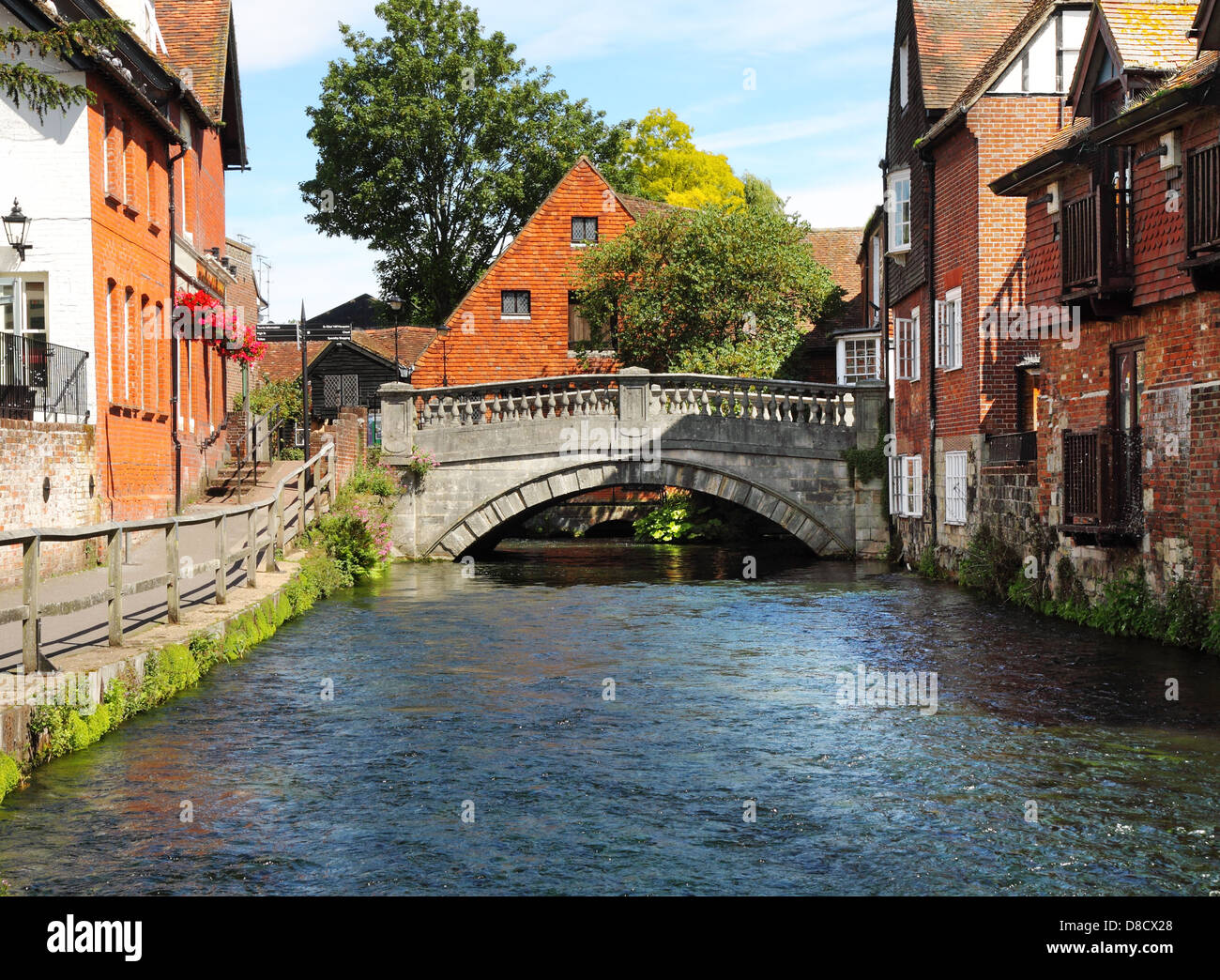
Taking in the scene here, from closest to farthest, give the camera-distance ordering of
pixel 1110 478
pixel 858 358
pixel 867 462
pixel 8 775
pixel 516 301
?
pixel 8 775
pixel 1110 478
pixel 867 462
pixel 858 358
pixel 516 301

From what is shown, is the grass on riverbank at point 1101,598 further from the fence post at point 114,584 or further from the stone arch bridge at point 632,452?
the fence post at point 114,584

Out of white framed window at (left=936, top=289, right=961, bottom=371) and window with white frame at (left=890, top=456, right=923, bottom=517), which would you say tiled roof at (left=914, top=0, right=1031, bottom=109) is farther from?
window with white frame at (left=890, top=456, right=923, bottom=517)

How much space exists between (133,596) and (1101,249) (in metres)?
11.2

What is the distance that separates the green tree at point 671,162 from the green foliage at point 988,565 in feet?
108

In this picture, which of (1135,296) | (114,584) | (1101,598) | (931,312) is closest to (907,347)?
(931,312)

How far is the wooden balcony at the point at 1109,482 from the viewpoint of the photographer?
50.3 feet

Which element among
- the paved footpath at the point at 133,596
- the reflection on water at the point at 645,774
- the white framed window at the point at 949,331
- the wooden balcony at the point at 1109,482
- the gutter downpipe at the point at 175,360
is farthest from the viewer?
the gutter downpipe at the point at 175,360

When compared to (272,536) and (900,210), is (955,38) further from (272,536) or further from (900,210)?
(272,536)

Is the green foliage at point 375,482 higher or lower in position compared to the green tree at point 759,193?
lower

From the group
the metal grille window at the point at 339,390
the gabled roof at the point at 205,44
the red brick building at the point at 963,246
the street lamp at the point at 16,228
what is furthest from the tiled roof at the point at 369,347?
the street lamp at the point at 16,228

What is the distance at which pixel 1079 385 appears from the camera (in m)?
17.0

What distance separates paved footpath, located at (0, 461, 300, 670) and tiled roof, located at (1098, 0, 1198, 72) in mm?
12210

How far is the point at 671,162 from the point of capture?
52219 millimetres
